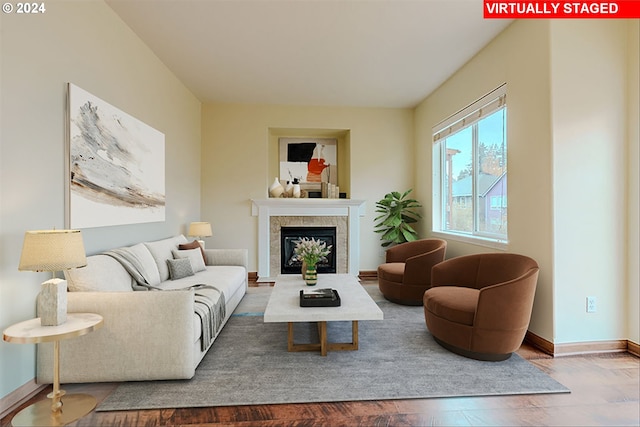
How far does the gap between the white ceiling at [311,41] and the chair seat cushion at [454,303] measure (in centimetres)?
251

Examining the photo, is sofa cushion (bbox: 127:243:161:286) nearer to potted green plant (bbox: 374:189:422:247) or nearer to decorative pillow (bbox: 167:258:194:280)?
decorative pillow (bbox: 167:258:194:280)

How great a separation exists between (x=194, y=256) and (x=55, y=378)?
6.80 ft

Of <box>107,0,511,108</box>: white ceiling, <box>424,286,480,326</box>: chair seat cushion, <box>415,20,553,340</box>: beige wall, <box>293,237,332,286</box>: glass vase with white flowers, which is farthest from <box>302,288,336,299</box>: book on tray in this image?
<box>107,0,511,108</box>: white ceiling

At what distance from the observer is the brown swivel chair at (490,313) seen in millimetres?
2422

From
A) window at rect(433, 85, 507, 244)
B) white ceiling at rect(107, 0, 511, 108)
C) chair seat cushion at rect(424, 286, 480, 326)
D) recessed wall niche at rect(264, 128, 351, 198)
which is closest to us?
chair seat cushion at rect(424, 286, 480, 326)

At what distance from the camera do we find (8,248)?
6.37ft

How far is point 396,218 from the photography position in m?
5.34

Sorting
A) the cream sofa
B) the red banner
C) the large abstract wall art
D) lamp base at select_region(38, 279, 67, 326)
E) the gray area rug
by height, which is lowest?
the gray area rug

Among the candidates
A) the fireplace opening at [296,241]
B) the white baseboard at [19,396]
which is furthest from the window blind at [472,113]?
the white baseboard at [19,396]

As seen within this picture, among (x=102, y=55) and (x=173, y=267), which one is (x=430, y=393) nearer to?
(x=173, y=267)

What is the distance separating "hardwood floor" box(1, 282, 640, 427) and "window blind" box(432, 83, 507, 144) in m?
2.60

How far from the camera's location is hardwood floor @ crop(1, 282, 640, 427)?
5.95ft

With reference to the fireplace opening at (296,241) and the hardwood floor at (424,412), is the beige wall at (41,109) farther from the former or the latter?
the fireplace opening at (296,241)

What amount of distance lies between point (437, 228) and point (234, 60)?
12.2ft
